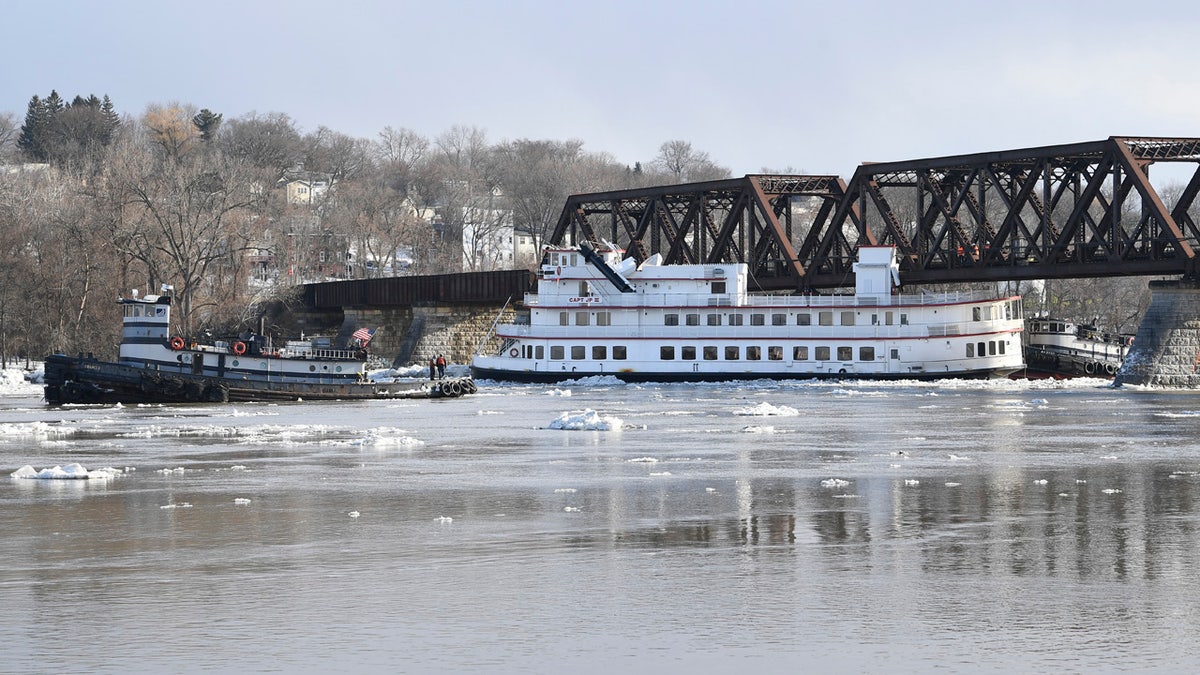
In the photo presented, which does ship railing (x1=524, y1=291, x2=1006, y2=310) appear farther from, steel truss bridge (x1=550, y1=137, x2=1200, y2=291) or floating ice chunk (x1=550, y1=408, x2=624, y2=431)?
floating ice chunk (x1=550, y1=408, x2=624, y2=431)

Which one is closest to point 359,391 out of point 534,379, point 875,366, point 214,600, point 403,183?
point 534,379

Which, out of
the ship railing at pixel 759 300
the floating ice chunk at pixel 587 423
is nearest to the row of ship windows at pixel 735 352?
the ship railing at pixel 759 300

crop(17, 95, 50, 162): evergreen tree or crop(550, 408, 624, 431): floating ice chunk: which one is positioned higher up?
crop(17, 95, 50, 162): evergreen tree

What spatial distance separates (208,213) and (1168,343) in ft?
193

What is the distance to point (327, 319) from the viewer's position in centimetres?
11800

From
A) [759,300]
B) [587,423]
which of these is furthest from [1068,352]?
[587,423]

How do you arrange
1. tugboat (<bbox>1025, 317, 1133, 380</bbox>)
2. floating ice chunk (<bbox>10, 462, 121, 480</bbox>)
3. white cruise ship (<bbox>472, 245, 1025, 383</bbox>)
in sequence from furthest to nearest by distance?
1. tugboat (<bbox>1025, 317, 1133, 380</bbox>)
2. white cruise ship (<bbox>472, 245, 1025, 383</bbox>)
3. floating ice chunk (<bbox>10, 462, 121, 480</bbox>)

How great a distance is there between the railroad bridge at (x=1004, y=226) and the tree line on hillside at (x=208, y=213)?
2030cm

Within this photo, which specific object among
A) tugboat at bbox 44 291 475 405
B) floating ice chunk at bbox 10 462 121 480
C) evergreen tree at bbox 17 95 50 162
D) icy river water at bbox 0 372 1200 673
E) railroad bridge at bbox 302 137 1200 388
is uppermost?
evergreen tree at bbox 17 95 50 162

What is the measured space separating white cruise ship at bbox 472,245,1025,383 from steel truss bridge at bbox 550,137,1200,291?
295cm

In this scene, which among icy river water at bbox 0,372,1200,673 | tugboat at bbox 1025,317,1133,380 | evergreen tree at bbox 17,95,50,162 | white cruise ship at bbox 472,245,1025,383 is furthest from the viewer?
evergreen tree at bbox 17,95,50,162

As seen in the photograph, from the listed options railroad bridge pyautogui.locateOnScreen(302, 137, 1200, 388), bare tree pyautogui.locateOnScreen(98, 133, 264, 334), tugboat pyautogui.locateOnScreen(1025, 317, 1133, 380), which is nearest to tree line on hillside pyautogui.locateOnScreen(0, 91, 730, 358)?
bare tree pyautogui.locateOnScreen(98, 133, 264, 334)

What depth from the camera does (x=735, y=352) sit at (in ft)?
275

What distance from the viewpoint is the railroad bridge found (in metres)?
70.9
